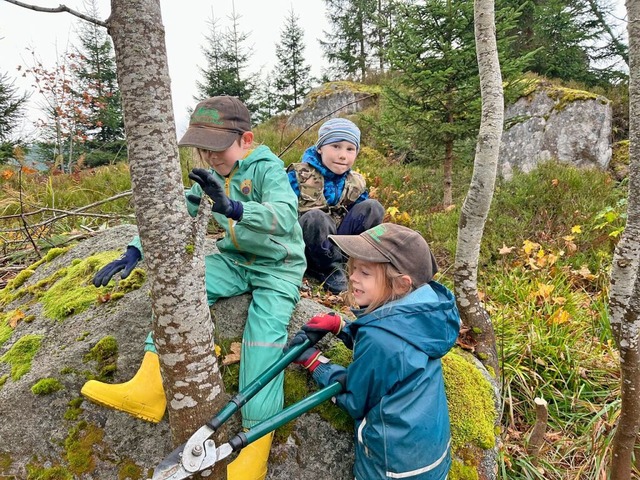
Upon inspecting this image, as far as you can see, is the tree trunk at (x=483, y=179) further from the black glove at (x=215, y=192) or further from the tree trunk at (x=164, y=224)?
the tree trunk at (x=164, y=224)

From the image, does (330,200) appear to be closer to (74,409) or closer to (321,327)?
(321,327)

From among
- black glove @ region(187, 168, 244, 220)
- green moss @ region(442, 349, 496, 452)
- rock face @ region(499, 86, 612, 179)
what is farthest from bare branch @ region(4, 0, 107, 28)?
rock face @ region(499, 86, 612, 179)

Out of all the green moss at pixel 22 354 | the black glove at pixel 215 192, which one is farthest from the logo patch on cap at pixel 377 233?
the green moss at pixel 22 354

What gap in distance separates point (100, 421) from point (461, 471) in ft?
6.02

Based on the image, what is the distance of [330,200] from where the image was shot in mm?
3539

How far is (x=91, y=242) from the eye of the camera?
335cm

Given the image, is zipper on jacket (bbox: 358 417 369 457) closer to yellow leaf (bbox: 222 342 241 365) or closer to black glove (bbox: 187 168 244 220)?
yellow leaf (bbox: 222 342 241 365)

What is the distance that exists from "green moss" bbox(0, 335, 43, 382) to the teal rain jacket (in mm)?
937

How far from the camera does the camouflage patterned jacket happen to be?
347 centimetres

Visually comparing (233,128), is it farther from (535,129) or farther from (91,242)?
(535,129)

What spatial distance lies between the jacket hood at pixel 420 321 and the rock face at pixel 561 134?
24.6 ft

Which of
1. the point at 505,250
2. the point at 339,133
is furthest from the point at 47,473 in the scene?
the point at 505,250

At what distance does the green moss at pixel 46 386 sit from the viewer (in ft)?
6.13

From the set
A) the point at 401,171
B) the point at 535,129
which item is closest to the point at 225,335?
the point at 401,171
